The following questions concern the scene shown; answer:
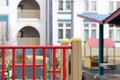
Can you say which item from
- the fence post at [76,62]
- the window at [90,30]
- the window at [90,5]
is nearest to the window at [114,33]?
the window at [90,30]

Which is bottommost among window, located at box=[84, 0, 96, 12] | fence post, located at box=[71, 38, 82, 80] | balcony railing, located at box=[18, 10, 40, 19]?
fence post, located at box=[71, 38, 82, 80]

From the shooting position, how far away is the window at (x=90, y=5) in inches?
1511

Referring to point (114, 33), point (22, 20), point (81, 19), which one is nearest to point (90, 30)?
point (81, 19)

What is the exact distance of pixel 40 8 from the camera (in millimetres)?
37656

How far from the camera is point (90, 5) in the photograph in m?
38.6

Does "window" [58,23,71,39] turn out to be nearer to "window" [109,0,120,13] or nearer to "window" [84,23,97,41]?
"window" [84,23,97,41]

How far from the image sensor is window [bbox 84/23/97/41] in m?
38.5

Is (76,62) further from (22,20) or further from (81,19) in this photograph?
(81,19)

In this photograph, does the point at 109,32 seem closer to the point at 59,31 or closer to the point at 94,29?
the point at 94,29

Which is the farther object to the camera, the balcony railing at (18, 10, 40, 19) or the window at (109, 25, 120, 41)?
the window at (109, 25, 120, 41)

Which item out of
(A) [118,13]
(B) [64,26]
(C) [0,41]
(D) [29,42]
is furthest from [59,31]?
(A) [118,13]

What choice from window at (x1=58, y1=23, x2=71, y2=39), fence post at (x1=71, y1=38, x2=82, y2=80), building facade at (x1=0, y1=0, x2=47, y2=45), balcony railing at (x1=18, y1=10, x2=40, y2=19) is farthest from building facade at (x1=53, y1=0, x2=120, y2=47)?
fence post at (x1=71, y1=38, x2=82, y2=80)

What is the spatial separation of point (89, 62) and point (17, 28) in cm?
888

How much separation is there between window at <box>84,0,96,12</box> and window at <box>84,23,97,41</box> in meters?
1.30
